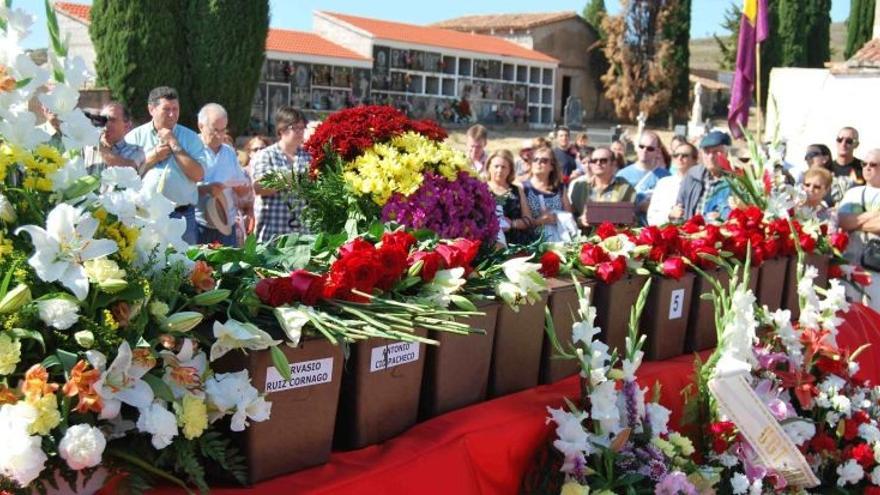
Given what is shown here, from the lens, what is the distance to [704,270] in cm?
308

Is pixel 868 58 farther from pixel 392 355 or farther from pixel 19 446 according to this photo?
pixel 19 446

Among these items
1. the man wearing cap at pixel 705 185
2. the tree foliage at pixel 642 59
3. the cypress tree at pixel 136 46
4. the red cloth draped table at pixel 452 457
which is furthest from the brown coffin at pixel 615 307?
the tree foliage at pixel 642 59

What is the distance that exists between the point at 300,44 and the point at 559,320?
81.4 feet

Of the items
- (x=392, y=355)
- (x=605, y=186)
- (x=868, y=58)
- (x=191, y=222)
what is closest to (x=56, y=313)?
(x=392, y=355)

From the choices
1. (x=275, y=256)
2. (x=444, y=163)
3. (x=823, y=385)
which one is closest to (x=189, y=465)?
(x=275, y=256)

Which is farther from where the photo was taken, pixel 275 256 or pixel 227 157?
pixel 227 157

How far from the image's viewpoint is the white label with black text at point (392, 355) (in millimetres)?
1937

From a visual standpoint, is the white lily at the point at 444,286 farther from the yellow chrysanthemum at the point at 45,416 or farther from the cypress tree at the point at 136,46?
the cypress tree at the point at 136,46

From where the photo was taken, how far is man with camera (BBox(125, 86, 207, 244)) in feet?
14.3

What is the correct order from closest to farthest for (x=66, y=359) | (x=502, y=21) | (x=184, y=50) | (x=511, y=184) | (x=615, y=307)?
1. (x=66, y=359)
2. (x=615, y=307)
3. (x=511, y=184)
4. (x=184, y=50)
5. (x=502, y=21)

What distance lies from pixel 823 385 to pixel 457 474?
63.2 inches

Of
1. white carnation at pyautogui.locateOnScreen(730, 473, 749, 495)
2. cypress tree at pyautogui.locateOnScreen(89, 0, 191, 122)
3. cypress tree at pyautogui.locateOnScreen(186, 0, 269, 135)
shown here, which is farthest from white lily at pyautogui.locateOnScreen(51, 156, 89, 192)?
cypress tree at pyautogui.locateOnScreen(186, 0, 269, 135)

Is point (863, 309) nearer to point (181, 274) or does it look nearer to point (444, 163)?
point (444, 163)

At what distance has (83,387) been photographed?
138 cm
